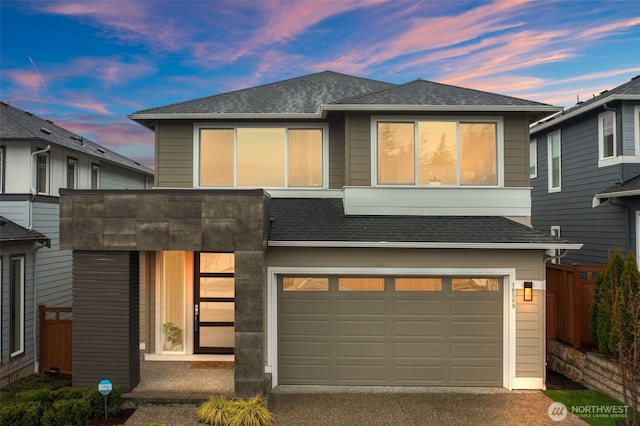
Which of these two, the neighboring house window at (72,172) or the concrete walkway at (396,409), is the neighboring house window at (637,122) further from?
the neighboring house window at (72,172)

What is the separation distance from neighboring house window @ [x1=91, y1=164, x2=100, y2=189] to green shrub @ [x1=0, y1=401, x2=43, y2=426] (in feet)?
29.2

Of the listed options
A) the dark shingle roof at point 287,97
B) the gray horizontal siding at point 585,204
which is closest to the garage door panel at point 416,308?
the dark shingle roof at point 287,97

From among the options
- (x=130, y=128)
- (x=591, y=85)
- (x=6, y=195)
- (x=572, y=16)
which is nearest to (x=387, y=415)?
(x=6, y=195)

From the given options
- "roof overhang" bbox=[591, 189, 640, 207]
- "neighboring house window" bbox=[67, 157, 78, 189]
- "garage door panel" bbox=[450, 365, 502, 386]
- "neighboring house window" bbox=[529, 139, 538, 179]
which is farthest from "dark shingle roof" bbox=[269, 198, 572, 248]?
"neighboring house window" bbox=[529, 139, 538, 179]

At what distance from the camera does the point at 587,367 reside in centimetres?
775

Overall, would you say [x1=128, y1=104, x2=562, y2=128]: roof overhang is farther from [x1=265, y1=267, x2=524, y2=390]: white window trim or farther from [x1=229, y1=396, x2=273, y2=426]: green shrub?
[x1=229, y1=396, x2=273, y2=426]: green shrub

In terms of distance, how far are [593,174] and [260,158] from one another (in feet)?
34.1

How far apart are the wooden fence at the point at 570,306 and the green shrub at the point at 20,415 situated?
10241 mm

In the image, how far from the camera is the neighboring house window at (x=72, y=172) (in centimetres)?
1141

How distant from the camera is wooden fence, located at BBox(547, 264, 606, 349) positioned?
27.5ft

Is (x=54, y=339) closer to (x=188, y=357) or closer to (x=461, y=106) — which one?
(x=188, y=357)

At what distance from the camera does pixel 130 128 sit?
22.2 metres

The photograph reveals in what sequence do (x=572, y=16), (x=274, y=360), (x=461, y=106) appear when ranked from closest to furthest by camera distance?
(x=274, y=360) < (x=461, y=106) < (x=572, y=16)

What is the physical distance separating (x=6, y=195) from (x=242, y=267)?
23.7 ft
